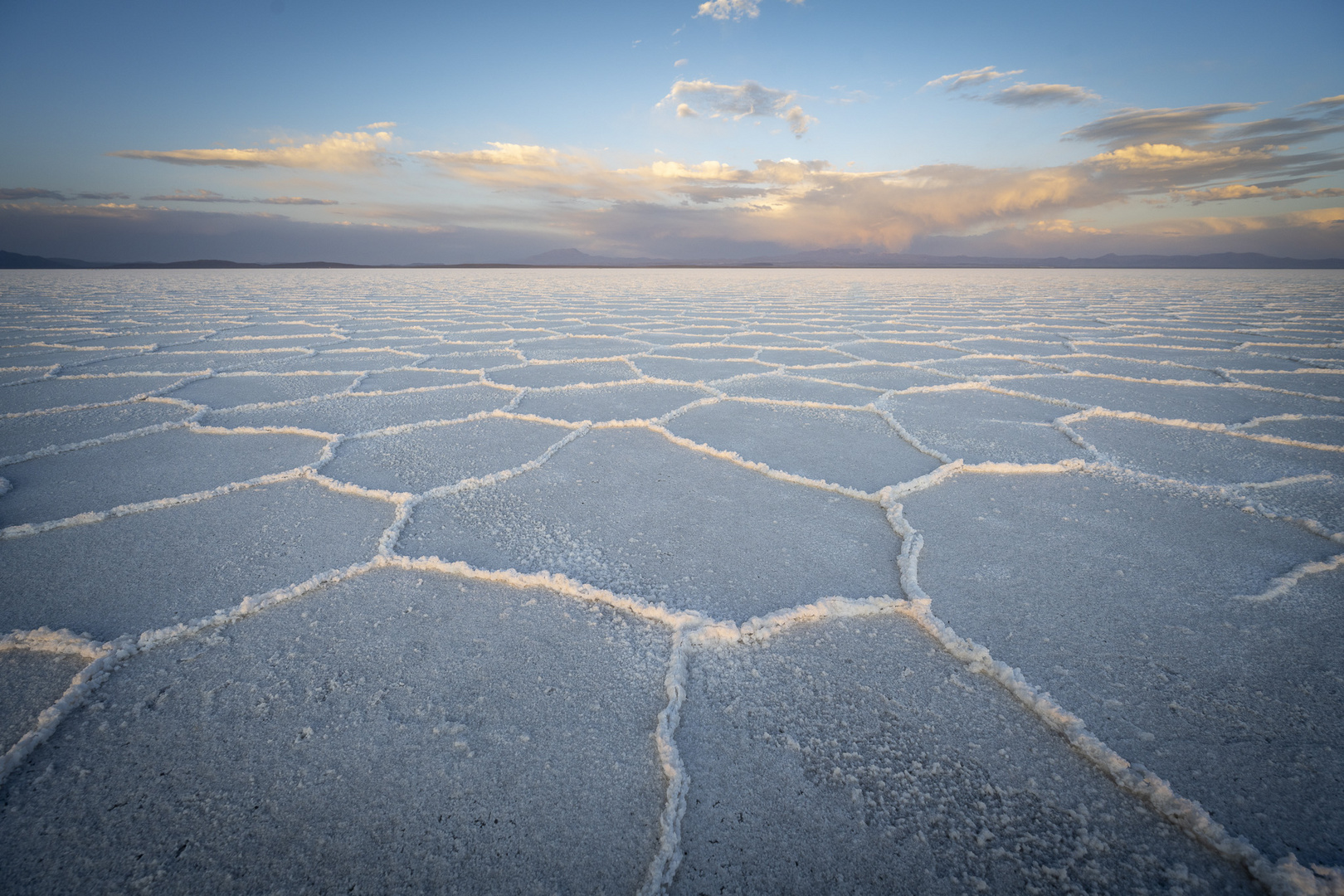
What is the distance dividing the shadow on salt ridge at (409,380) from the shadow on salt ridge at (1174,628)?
1.84 meters

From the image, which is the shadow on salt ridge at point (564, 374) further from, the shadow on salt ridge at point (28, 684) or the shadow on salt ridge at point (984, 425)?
the shadow on salt ridge at point (28, 684)

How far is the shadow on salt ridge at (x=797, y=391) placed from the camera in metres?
1.96

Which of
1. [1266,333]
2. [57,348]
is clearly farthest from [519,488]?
[1266,333]

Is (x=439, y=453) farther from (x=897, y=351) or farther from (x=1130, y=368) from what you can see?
(x=1130, y=368)

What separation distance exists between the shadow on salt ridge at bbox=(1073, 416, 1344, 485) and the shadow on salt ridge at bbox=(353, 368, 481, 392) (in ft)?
7.10

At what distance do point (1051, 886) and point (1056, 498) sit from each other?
877mm

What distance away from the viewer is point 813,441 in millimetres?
1513

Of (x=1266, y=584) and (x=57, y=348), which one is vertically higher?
(x=57, y=348)

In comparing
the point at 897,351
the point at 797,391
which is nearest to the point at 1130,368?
the point at 897,351

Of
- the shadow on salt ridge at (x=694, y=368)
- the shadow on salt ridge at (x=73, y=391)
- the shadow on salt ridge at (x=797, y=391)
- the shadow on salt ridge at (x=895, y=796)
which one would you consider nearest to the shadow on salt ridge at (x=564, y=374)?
the shadow on salt ridge at (x=694, y=368)

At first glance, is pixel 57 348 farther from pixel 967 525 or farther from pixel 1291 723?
pixel 1291 723

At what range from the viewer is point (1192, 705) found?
1.98 feet

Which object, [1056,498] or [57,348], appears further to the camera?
[57,348]

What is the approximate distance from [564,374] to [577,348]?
2.71 feet
